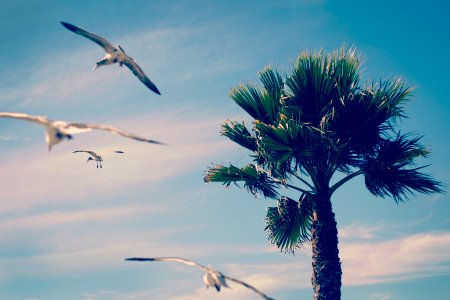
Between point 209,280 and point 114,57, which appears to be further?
point 114,57

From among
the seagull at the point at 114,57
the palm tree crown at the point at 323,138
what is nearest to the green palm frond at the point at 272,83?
the palm tree crown at the point at 323,138

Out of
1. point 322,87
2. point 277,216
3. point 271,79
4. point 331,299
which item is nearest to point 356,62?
point 322,87

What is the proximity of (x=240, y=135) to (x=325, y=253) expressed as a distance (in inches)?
121

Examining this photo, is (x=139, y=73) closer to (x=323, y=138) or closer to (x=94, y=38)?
(x=94, y=38)

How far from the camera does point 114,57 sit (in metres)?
5.50

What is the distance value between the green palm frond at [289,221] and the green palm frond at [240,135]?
1323mm

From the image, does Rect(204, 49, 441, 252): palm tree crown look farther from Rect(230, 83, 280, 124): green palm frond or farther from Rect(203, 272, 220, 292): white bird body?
Rect(203, 272, 220, 292): white bird body

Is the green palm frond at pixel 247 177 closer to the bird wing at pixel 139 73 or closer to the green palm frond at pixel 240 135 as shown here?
the green palm frond at pixel 240 135

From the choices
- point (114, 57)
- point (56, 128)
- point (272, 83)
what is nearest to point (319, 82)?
point (272, 83)

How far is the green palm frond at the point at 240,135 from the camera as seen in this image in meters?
10.7

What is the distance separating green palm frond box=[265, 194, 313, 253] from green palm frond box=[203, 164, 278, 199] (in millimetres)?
356

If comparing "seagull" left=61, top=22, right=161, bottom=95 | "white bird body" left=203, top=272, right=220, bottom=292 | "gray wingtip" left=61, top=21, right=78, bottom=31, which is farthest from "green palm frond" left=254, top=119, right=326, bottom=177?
"white bird body" left=203, top=272, right=220, bottom=292

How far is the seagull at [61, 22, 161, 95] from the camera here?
504 cm

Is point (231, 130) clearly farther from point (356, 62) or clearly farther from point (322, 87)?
point (356, 62)
